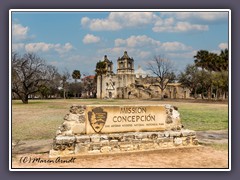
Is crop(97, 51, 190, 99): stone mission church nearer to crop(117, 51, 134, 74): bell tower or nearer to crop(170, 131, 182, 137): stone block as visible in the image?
crop(117, 51, 134, 74): bell tower

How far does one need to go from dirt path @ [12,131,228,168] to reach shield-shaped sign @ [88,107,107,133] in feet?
2.72

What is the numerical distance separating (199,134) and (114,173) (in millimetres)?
5117

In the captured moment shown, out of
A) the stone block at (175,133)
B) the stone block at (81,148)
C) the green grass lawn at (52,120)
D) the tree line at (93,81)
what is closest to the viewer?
the stone block at (81,148)

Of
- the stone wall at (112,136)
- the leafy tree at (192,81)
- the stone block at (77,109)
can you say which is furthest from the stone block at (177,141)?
the leafy tree at (192,81)

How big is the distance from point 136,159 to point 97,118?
157 cm

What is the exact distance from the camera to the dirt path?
7.45 metres

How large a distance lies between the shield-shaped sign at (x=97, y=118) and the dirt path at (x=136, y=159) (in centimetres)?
83

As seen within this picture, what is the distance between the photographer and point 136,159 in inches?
312

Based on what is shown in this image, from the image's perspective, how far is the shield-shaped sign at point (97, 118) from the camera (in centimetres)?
833

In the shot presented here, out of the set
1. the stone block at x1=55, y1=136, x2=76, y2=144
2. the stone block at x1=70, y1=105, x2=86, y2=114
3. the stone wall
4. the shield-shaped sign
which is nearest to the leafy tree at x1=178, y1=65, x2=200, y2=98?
the stone wall

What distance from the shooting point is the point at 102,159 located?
7836 mm

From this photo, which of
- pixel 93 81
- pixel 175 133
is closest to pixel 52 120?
pixel 175 133

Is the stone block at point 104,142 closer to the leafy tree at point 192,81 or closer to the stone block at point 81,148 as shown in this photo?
the stone block at point 81,148

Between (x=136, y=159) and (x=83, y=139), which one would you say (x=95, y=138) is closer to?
(x=83, y=139)
